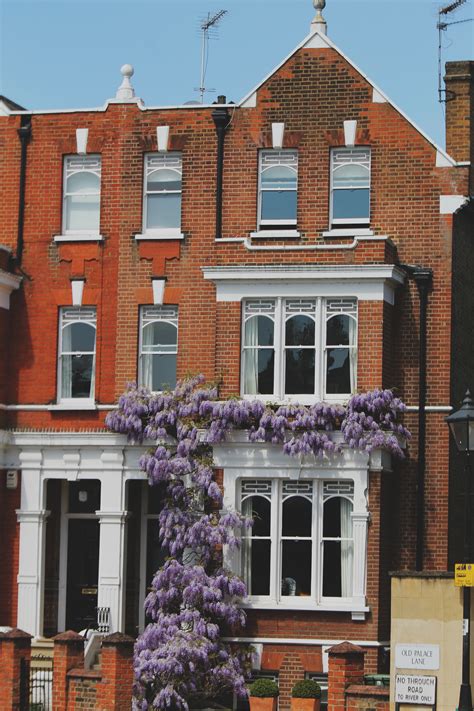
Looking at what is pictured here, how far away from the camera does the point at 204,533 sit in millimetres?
33750

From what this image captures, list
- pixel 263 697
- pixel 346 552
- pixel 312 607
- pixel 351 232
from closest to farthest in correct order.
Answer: pixel 263 697 < pixel 312 607 < pixel 346 552 < pixel 351 232

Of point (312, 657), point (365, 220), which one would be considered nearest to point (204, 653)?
point (312, 657)

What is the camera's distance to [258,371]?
3462 centimetres

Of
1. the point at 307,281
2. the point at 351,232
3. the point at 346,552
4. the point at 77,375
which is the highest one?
the point at 351,232

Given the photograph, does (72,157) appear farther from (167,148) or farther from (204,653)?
(204,653)

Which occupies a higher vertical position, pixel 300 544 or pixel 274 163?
pixel 274 163

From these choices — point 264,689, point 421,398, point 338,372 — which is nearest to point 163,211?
point 338,372

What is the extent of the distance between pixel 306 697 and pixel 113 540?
21.7 feet

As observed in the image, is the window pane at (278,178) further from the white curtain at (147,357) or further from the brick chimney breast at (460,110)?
the white curtain at (147,357)

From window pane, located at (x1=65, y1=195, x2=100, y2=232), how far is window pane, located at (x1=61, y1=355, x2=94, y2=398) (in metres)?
2.91

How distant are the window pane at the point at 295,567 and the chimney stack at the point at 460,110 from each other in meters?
8.94

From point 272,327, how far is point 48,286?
18.2 feet

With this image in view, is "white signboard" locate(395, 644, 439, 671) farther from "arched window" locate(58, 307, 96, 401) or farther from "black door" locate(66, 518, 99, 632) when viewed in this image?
"arched window" locate(58, 307, 96, 401)

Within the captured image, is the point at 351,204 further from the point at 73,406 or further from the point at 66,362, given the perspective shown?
the point at 73,406
